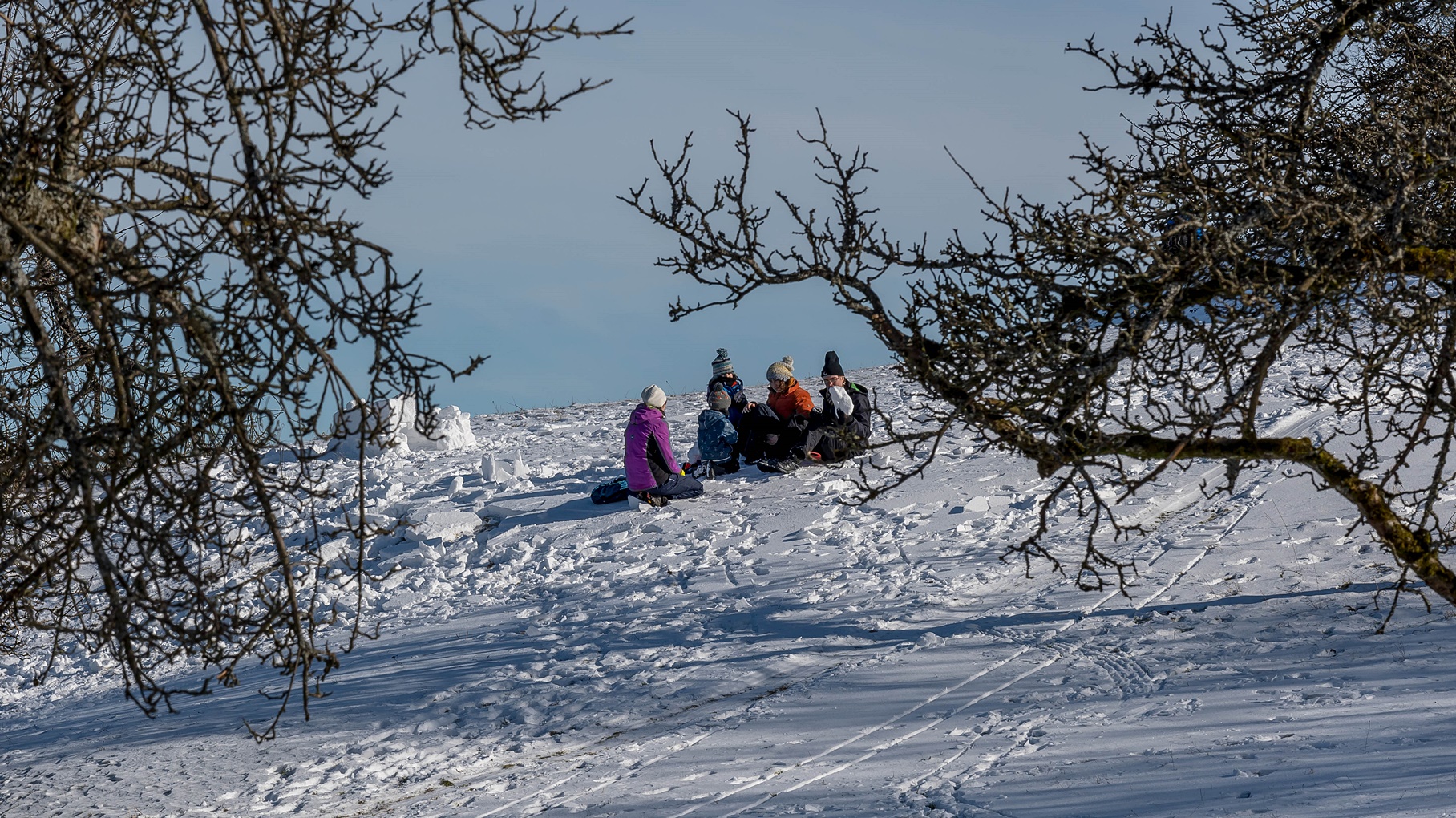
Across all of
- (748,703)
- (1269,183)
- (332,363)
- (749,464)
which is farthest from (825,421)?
(332,363)

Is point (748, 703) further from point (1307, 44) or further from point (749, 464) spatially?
point (749, 464)

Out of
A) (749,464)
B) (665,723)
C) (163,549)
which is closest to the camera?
(163,549)

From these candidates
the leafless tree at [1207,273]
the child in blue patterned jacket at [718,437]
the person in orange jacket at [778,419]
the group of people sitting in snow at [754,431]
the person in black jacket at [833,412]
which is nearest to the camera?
the leafless tree at [1207,273]

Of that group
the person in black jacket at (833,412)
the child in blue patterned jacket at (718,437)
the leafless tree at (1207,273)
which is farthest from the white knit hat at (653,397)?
the leafless tree at (1207,273)

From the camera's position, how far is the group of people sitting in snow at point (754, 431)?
1284 cm

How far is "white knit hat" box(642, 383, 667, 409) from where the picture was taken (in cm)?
1268

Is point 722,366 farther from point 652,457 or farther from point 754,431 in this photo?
point 652,457

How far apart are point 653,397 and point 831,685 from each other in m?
5.53

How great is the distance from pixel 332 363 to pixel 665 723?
4.04 meters

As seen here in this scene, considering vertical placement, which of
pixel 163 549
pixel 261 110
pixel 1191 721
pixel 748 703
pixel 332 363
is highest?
pixel 261 110

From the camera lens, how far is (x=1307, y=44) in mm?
6891

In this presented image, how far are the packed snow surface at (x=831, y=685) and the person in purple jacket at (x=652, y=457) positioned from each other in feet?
1.17

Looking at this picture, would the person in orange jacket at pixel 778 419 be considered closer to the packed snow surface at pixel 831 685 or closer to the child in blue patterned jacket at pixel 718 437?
the child in blue patterned jacket at pixel 718 437

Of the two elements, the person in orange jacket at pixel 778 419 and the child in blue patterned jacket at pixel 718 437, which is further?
the child in blue patterned jacket at pixel 718 437
